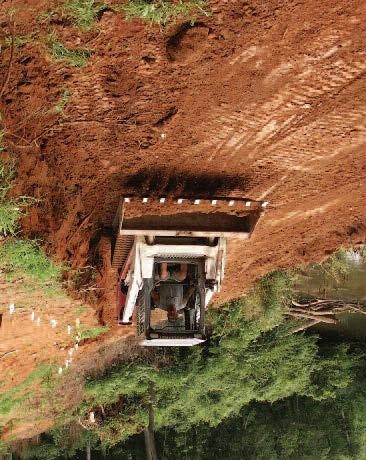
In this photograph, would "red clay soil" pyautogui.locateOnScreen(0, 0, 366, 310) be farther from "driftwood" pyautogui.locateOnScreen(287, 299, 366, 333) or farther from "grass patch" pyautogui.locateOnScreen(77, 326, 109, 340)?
"driftwood" pyautogui.locateOnScreen(287, 299, 366, 333)

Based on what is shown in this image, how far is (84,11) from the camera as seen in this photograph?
3527 mm

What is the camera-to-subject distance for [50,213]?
470 cm

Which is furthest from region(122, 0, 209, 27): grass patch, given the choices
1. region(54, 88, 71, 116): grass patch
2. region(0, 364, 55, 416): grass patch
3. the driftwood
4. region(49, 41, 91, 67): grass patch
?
the driftwood

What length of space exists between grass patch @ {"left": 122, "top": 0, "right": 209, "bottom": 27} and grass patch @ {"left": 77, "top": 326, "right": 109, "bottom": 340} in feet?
14.0

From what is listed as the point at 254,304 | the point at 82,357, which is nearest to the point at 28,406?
the point at 82,357

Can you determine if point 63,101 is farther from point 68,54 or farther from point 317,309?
point 317,309

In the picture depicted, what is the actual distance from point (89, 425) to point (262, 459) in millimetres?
4926

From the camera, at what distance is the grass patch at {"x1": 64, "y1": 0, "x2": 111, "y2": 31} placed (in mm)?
3502

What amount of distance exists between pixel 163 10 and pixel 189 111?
0.88 meters

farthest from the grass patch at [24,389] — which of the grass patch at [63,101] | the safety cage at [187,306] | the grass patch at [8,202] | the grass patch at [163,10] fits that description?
the grass patch at [163,10]

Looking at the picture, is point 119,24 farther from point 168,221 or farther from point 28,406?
point 28,406

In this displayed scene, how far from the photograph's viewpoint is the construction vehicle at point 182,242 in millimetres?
5020

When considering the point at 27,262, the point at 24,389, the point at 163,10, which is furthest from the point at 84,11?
the point at 24,389

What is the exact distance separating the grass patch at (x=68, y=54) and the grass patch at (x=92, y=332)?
12.6ft
